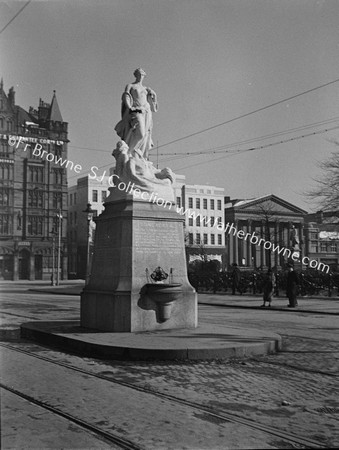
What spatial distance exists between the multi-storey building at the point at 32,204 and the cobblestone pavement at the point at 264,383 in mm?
22189

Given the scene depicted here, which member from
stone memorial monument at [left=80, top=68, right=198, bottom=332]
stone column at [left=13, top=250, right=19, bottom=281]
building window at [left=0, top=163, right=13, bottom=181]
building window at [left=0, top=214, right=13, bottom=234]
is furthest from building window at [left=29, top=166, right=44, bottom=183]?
stone memorial monument at [left=80, top=68, right=198, bottom=332]

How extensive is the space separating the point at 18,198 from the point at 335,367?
5054 cm

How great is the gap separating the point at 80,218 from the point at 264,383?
70308mm

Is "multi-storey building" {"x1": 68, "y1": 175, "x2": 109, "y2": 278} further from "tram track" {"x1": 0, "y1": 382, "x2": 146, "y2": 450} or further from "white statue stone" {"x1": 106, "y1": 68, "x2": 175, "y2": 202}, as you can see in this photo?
"tram track" {"x1": 0, "y1": 382, "x2": 146, "y2": 450}

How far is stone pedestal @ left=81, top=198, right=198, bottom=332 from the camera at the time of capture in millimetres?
11305

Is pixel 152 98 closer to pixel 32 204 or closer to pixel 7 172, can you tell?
pixel 7 172

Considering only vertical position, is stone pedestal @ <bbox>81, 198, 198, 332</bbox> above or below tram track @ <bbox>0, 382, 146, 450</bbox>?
above

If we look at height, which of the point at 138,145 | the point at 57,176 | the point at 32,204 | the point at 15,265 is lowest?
the point at 15,265

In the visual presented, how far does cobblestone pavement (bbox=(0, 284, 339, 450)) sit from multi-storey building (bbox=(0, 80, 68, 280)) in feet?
72.8

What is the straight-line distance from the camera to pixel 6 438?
15.8ft

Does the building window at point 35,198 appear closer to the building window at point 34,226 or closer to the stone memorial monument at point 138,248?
the building window at point 34,226

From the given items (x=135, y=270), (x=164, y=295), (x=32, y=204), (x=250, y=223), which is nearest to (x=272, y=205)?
(x=250, y=223)

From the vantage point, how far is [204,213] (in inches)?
3647

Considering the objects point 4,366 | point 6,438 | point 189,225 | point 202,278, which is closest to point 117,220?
point 4,366
